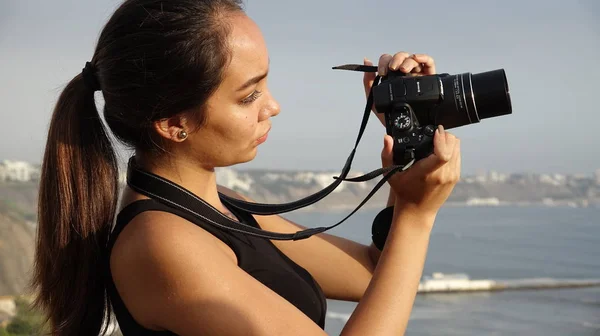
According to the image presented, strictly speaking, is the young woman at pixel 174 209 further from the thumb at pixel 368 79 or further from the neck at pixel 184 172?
the thumb at pixel 368 79

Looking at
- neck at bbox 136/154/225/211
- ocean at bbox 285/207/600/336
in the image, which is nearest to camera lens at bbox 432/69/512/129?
neck at bbox 136/154/225/211

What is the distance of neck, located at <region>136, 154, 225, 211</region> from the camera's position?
1509 millimetres

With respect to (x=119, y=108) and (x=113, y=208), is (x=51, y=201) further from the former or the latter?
(x=119, y=108)

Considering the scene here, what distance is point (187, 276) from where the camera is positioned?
50.4 inches

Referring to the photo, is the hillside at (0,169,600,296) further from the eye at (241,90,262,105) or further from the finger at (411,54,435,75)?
the eye at (241,90,262,105)

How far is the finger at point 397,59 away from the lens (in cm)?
171

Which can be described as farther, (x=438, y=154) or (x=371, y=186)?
(x=371, y=186)

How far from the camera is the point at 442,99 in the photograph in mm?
1645

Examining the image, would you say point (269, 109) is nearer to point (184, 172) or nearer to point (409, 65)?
point (184, 172)


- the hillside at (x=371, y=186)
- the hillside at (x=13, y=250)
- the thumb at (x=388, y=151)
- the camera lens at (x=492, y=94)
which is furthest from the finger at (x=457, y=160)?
the hillside at (x=371, y=186)

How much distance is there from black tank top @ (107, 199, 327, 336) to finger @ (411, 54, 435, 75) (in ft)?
1.67

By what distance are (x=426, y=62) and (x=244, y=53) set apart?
0.47 metres

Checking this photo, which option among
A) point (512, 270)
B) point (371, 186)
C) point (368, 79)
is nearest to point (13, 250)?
point (512, 270)

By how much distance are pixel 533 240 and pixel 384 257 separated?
62716mm
